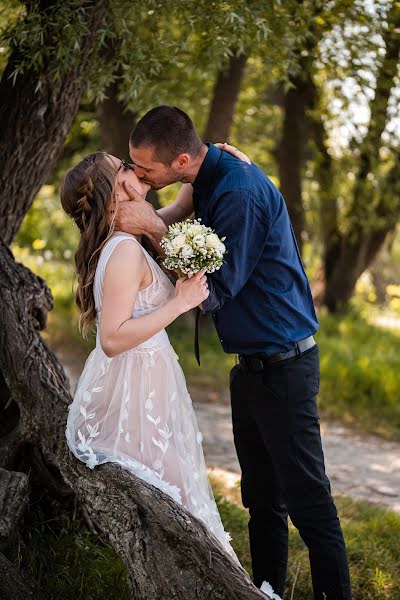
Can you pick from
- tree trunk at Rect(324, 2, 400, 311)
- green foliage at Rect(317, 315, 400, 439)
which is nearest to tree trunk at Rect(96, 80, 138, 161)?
tree trunk at Rect(324, 2, 400, 311)

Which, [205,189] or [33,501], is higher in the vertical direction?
[205,189]

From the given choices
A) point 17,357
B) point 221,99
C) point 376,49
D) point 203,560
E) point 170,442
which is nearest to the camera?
point 203,560

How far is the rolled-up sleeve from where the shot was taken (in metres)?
3.24

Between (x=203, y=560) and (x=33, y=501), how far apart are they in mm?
1609

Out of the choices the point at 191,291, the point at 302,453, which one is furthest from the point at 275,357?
the point at 191,291

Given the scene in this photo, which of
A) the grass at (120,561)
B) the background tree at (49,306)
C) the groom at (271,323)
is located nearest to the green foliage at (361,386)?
the grass at (120,561)

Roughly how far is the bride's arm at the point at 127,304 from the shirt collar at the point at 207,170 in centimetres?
50

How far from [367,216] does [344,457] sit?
511 centimetres

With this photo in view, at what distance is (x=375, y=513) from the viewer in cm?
568

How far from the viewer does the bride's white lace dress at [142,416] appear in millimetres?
3365

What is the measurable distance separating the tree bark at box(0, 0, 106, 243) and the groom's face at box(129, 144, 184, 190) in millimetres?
1473

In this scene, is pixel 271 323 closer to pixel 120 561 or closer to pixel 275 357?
pixel 275 357

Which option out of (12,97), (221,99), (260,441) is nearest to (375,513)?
(260,441)

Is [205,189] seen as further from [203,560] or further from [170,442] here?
[203,560]
